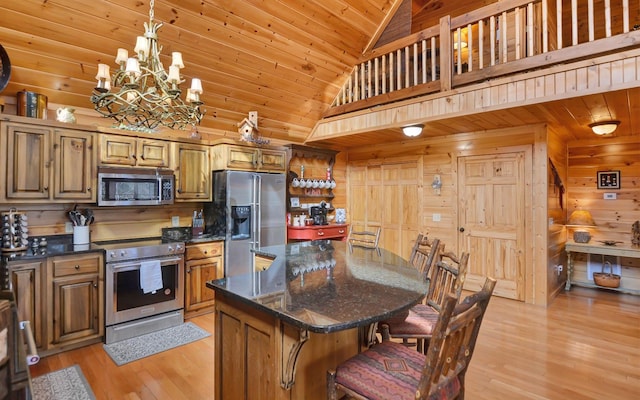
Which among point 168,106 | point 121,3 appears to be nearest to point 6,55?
point 121,3

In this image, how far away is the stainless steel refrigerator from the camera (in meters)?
4.21

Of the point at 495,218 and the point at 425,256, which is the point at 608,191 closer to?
the point at 495,218

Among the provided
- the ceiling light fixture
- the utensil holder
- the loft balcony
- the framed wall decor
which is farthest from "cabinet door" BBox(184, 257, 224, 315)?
the framed wall decor

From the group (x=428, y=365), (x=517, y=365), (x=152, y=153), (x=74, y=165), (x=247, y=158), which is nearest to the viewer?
(x=428, y=365)

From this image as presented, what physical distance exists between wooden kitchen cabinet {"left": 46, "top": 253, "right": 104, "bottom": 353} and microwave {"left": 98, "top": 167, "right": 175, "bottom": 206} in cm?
65

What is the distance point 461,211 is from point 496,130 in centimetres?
126

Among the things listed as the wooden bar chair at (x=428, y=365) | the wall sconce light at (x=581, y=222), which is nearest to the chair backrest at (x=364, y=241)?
the wooden bar chair at (x=428, y=365)

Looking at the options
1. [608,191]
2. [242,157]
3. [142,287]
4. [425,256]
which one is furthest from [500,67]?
[142,287]

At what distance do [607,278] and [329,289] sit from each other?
5237mm

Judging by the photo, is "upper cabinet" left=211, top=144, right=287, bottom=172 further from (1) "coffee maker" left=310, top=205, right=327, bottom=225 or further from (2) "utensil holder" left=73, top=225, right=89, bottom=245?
(2) "utensil holder" left=73, top=225, right=89, bottom=245

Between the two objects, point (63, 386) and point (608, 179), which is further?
point (608, 179)

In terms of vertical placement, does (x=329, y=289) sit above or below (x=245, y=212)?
below

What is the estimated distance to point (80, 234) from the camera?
11.4 ft

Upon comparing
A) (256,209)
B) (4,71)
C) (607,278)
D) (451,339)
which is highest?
(4,71)
